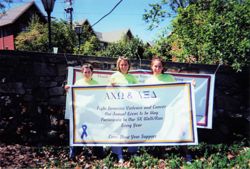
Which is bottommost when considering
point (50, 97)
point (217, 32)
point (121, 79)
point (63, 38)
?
point (50, 97)

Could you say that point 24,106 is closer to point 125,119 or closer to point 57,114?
point 57,114

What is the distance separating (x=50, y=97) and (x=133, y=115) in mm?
2083

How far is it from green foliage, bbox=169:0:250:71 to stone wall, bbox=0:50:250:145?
0.45 metres

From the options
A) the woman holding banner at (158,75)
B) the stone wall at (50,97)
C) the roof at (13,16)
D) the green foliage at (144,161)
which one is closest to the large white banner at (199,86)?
the stone wall at (50,97)

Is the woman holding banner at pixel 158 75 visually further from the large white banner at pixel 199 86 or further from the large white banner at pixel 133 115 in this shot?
the large white banner at pixel 199 86

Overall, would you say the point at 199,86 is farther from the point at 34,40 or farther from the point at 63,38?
the point at 34,40

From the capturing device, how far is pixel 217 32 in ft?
22.3

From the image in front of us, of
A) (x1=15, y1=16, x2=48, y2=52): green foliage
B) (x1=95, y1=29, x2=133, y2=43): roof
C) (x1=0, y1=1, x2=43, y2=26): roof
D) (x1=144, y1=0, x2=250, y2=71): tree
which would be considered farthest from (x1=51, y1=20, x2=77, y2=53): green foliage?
(x1=95, y1=29, x2=133, y2=43): roof

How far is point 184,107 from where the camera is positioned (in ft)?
18.6

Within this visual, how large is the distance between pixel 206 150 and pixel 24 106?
3.43m

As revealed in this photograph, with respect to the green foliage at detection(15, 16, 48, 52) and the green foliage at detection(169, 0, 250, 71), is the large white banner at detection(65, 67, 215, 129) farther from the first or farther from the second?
the green foliage at detection(15, 16, 48, 52)

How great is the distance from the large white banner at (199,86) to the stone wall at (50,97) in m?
0.41

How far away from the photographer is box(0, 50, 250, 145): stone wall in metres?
6.97

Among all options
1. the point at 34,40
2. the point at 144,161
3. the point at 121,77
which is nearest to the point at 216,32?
the point at 121,77
